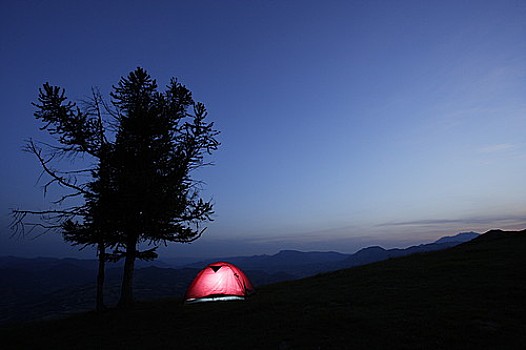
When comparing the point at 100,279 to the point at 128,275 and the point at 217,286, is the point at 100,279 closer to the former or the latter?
the point at 128,275

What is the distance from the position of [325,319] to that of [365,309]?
2.01m

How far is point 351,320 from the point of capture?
478 inches

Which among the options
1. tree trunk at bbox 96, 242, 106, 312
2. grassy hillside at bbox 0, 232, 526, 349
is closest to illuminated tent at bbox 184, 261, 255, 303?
grassy hillside at bbox 0, 232, 526, 349

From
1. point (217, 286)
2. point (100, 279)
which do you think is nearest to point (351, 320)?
point (217, 286)

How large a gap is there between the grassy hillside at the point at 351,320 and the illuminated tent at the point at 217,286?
1006 mm

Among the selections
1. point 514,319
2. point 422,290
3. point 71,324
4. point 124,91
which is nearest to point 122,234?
point 71,324

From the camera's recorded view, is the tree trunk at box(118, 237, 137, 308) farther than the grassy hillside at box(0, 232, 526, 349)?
Yes

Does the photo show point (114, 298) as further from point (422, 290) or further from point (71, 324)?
point (422, 290)

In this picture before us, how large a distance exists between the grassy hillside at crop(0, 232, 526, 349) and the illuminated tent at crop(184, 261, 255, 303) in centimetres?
101

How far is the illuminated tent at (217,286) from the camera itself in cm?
2011

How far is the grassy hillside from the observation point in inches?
400

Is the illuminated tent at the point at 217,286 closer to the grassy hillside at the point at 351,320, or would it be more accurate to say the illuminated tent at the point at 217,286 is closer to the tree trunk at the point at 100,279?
the grassy hillside at the point at 351,320

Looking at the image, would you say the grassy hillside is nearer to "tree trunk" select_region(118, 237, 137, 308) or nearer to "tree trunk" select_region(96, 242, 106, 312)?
"tree trunk" select_region(96, 242, 106, 312)

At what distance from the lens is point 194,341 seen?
A: 11781 mm
